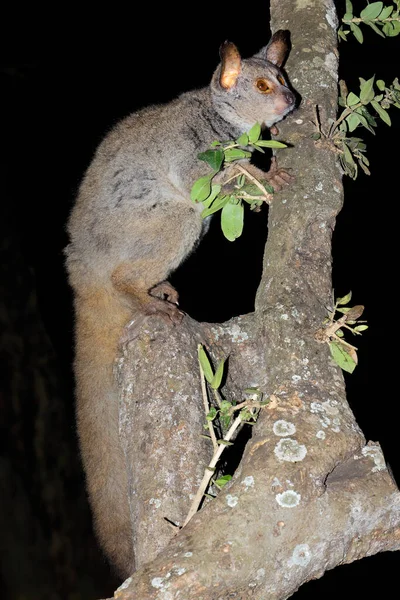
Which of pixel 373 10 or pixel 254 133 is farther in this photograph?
pixel 373 10

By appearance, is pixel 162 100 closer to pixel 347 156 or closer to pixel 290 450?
pixel 347 156

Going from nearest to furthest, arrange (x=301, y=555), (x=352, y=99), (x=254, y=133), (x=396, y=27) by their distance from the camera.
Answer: (x=301, y=555) < (x=254, y=133) < (x=352, y=99) < (x=396, y=27)

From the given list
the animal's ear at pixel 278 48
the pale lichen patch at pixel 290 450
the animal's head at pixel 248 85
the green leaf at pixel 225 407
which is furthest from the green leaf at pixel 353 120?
the pale lichen patch at pixel 290 450

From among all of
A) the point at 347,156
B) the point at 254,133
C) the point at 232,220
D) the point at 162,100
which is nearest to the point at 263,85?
the point at 347,156

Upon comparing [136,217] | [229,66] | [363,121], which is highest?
[229,66]

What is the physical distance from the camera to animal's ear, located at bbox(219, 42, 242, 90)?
351 cm

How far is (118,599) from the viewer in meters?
1.44

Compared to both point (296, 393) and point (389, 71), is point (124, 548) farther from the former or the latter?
point (389, 71)

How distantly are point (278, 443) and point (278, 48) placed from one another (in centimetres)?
225

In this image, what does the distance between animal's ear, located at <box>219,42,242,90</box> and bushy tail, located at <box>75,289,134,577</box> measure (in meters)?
1.43

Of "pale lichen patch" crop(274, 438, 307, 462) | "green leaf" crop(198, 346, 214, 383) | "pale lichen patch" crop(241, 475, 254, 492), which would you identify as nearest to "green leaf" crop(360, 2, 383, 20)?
"green leaf" crop(198, 346, 214, 383)

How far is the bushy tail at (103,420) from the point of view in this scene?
2580mm

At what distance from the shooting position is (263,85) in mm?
3453

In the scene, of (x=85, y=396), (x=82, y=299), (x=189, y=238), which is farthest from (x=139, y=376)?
(x=189, y=238)
